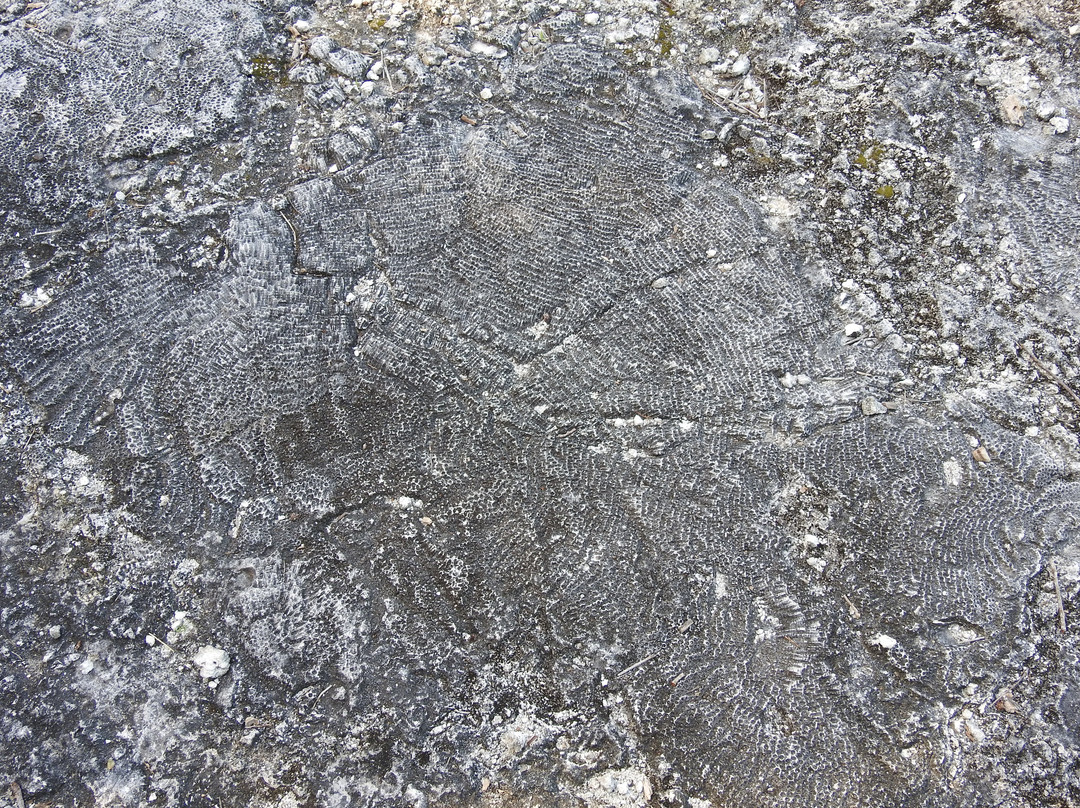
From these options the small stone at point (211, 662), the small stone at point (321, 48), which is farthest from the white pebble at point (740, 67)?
the small stone at point (211, 662)

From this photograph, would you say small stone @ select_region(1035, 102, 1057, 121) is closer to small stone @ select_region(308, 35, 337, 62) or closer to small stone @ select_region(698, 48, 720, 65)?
small stone @ select_region(698, 48, 720, 65)

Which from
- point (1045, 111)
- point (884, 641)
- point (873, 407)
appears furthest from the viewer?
point (1045, 111)

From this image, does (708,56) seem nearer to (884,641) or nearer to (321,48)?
(321,48)

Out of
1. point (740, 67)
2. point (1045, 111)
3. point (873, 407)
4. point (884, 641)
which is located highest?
point (740, 67)

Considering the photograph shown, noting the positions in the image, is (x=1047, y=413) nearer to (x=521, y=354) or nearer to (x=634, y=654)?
(x=634, y=654)

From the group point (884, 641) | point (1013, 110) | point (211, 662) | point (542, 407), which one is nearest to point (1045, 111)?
point (1013, 110)

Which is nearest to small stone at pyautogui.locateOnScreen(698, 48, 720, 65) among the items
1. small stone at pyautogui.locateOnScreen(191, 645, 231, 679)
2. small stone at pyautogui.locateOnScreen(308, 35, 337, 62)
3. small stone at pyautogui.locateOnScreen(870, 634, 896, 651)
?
small stone at pyautogui.locateOnScreen(308, 35, 337, 62)

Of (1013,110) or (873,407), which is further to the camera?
(1013,110)
